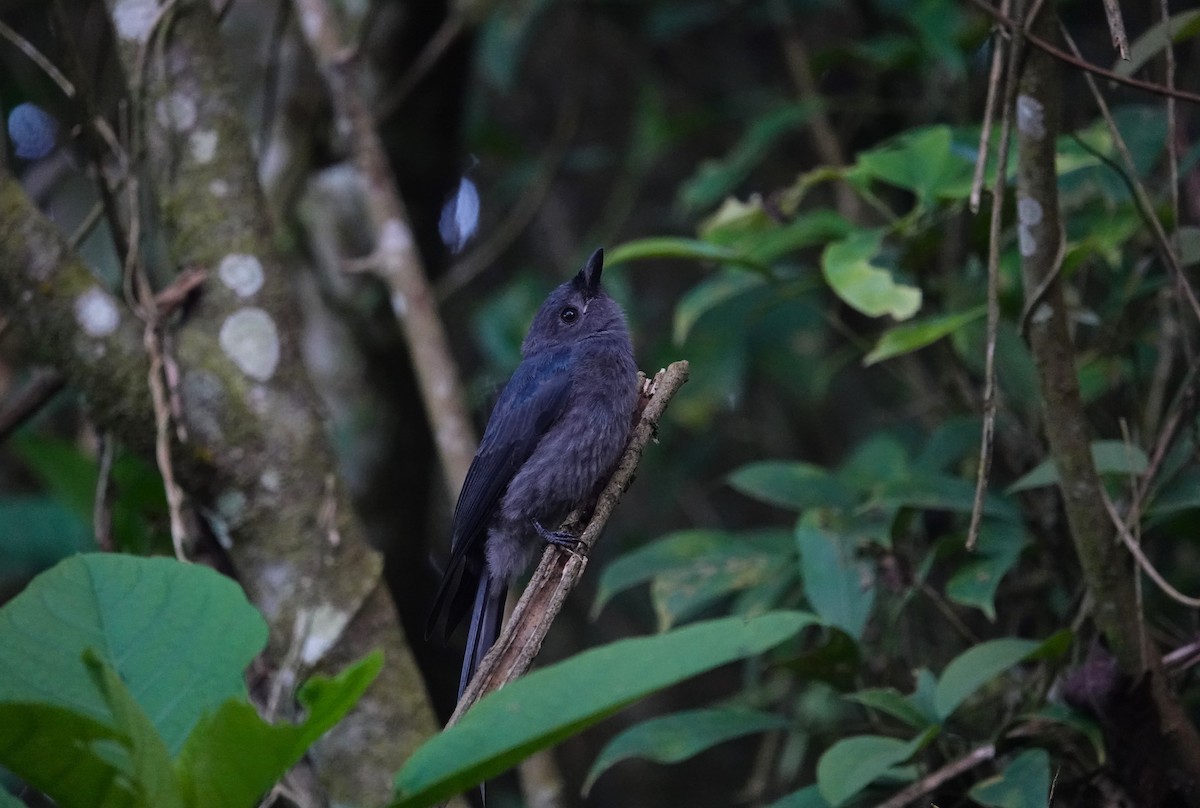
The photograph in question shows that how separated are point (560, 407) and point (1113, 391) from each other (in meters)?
1.51

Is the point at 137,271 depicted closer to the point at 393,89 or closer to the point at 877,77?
the point at 393,89

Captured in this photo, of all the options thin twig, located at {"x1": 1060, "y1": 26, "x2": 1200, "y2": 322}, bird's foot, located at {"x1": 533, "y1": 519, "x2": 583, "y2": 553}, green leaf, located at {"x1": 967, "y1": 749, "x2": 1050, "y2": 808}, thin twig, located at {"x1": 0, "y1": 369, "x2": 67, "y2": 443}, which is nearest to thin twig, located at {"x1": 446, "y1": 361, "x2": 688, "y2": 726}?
bird's foot, located at {"x1": 533, "y1": 519, "x2": 583, "y2": 553}

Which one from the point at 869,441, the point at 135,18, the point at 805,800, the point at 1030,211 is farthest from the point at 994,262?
the point at 135,18

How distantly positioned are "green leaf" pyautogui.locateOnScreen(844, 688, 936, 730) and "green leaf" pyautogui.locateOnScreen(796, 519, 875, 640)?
0.75 ft

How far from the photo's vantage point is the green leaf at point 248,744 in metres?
1.16

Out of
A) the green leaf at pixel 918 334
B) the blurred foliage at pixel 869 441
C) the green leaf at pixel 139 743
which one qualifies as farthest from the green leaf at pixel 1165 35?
the green leaf at pixel 139 743

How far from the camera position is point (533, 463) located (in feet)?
10.3

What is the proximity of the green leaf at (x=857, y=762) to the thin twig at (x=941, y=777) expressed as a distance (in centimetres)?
18

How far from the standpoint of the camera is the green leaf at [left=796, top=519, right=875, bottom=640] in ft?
8.16

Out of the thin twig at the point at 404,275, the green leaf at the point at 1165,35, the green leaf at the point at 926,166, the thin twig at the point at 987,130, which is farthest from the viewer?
the thin twig at the point at 404,275

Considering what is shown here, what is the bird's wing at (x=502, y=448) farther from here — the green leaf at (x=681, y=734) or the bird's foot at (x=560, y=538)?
the green leaf at (x=681, y=734)

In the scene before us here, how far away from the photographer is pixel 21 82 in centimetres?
477

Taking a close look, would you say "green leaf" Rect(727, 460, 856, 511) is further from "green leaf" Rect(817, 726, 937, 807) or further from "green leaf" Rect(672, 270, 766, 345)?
"green leaf" Rect(817, 726, 937, 807)

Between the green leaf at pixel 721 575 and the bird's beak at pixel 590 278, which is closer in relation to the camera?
the green leaf at pixel 721 575
